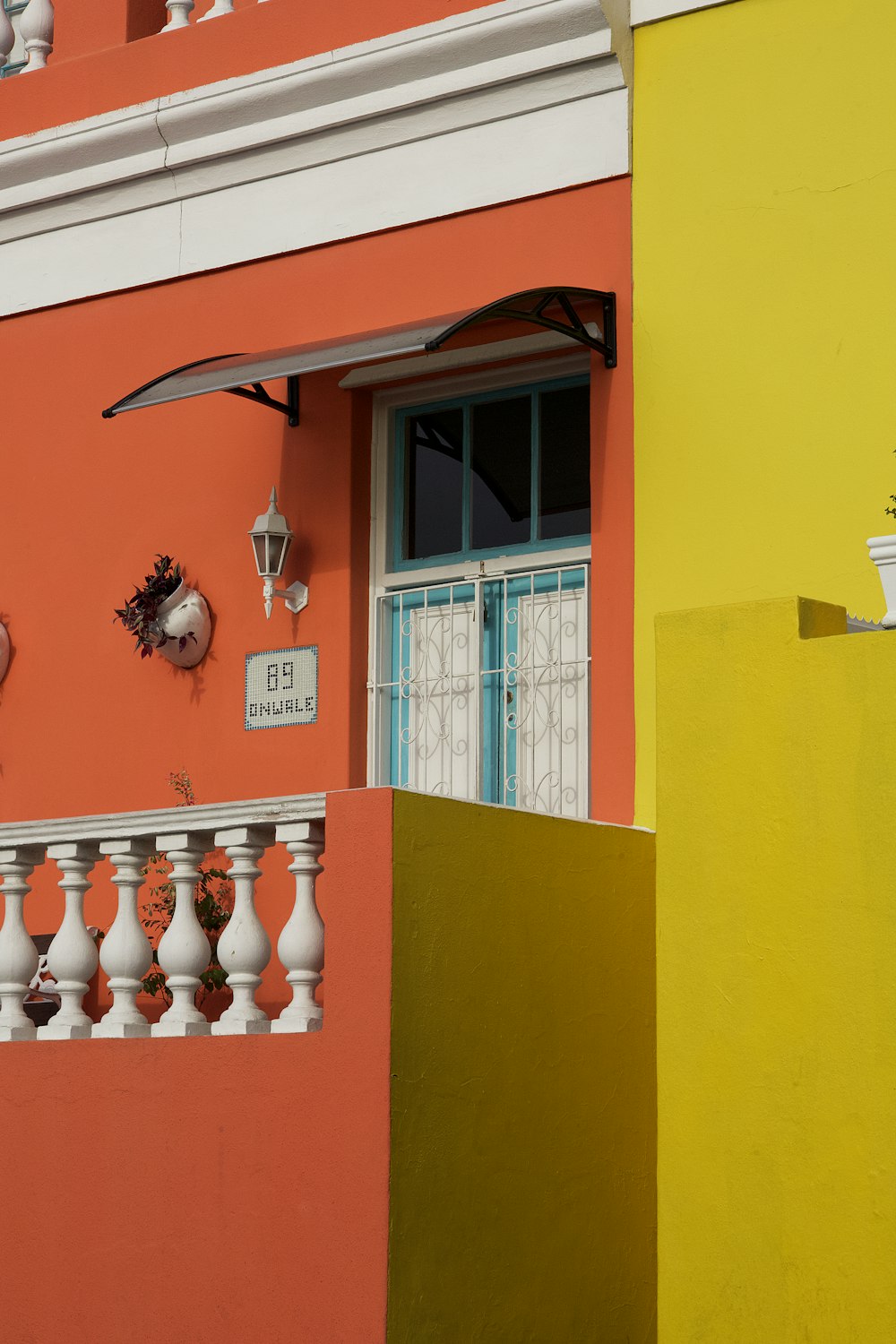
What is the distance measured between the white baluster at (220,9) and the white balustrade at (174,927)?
407 centimetres

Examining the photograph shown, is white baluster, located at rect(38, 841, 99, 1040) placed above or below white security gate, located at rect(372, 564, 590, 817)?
below

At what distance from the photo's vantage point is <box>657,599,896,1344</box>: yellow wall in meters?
5.01

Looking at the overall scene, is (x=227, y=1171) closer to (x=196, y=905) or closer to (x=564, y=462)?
(x=196, y=905)

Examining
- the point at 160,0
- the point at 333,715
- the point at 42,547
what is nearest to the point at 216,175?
the point at 160,0

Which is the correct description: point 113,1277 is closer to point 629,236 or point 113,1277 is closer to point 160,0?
point 629,236

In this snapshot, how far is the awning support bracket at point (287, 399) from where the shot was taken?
786cm

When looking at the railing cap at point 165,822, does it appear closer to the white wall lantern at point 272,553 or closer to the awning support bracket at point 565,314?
the awning support bracket at point 565,314

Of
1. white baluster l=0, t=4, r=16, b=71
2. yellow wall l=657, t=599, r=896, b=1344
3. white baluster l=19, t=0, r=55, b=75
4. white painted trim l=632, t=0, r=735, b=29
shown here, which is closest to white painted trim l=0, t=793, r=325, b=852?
yellow wall l=657, t=599, r=896, b=1344

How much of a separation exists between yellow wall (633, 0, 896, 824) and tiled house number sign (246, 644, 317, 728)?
1.51 metres

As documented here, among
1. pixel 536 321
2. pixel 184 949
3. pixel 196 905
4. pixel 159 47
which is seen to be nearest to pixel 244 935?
pixel 184 949

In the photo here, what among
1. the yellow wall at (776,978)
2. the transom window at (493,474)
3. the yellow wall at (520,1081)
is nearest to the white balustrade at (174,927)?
the yellow wall at (520,1081)

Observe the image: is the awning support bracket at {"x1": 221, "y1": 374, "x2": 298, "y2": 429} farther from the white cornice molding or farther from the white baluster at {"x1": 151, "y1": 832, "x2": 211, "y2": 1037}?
the white baluster at {"x1": 151, "y1": 832, "x2": 211, "y2": 1037}

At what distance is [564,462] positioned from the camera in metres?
7.80

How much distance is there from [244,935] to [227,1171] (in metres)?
0.70
